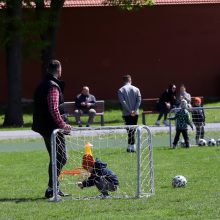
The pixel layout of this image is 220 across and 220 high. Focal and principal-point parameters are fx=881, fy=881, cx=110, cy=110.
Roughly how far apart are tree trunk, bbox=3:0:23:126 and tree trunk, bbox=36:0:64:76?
4.10 feet

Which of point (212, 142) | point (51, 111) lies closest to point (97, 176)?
point (51, 111)

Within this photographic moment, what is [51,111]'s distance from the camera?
13.6 metres

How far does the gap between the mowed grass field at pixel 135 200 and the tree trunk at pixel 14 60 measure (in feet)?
47.5

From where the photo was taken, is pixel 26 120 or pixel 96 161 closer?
pixel 96 161

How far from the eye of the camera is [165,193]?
14.0m

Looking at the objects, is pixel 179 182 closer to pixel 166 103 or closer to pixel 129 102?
pixel 129 102

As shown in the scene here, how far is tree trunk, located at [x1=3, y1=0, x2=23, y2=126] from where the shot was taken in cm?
3453

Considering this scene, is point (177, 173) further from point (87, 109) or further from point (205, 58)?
point (205, 58)

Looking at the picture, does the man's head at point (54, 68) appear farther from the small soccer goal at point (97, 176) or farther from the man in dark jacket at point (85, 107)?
the man in dark jacket at point (85, 107)

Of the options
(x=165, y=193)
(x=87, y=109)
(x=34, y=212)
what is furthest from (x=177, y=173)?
(x=87, y=109)

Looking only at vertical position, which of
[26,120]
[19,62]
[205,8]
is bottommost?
[26,120]

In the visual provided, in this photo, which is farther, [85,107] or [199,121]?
[85,107]

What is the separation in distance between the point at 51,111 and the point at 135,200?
1895mm

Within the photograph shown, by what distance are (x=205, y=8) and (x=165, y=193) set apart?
30.3 meters
